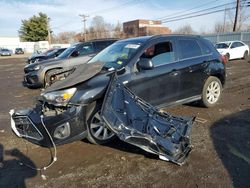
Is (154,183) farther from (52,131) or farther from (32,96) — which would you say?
(32,96)

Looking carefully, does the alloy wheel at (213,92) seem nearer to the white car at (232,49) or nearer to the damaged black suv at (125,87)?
the damaged black suv at (125,87)

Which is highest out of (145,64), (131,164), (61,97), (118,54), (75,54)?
(118,54)

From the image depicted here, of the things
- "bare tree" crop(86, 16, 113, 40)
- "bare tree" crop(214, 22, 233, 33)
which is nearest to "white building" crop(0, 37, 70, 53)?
"bare tree" crop(86, 16, 113, 40)

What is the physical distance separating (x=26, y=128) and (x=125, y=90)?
1599 mm

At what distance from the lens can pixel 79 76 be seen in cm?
405

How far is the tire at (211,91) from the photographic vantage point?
598 centimetres

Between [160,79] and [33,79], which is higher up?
[160,79]

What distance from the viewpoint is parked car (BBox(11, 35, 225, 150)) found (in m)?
3.66

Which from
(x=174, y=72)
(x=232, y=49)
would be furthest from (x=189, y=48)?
(x=232, y=49)

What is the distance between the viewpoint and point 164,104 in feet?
16.5

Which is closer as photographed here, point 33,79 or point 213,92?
point 213,92

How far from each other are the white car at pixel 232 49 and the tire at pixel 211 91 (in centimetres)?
1281

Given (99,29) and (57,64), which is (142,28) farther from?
(57,64)

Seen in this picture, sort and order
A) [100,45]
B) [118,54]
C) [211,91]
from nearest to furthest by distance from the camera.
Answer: [118,54]
[211,91]
[100,45]
